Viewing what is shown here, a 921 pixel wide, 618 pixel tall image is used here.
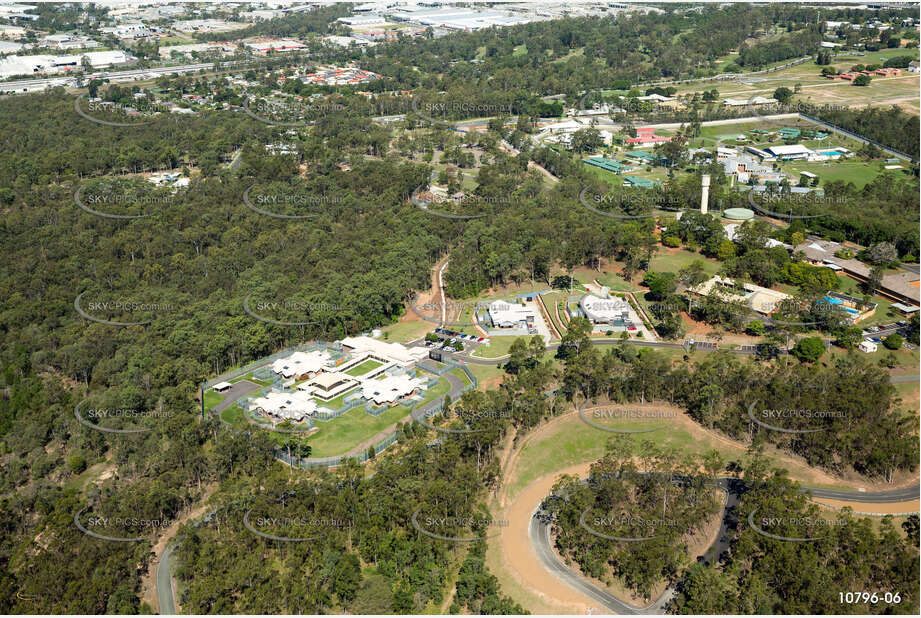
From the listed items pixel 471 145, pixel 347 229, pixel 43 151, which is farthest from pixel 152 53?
pixel 347 229

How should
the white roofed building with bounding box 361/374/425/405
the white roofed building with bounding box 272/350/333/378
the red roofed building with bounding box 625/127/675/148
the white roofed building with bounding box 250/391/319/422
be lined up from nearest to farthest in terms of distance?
the white roofed building with bounding box 250/391/319/422, the white roofed building with bounding box 361/374/425/405, the white roofed building with bounding box 272/350/333/378, the red roofed building with bounding box 625/127/675/148

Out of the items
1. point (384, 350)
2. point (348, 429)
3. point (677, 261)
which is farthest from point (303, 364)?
point (677, 261)

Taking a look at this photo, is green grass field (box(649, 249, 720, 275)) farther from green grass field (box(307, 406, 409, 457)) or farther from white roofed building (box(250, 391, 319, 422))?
white roofed building (box(250, 391, 319, 422))

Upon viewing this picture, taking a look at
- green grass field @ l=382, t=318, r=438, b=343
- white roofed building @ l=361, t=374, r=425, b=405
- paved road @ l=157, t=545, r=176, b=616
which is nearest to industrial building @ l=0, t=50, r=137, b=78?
green grass field @ l=382, t=318, r=438, b=343

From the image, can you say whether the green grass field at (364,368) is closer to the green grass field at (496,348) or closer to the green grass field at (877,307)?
the green grass field at (496,348)

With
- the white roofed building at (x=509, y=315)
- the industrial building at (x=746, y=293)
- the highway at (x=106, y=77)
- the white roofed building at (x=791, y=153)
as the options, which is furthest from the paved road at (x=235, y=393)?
the highway at (x=106, y=77)

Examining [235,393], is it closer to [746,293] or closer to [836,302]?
[746,293]

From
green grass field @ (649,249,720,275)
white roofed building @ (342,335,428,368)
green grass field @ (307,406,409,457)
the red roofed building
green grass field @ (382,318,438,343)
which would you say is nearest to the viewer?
green grass field @ (307,406,409,457)
